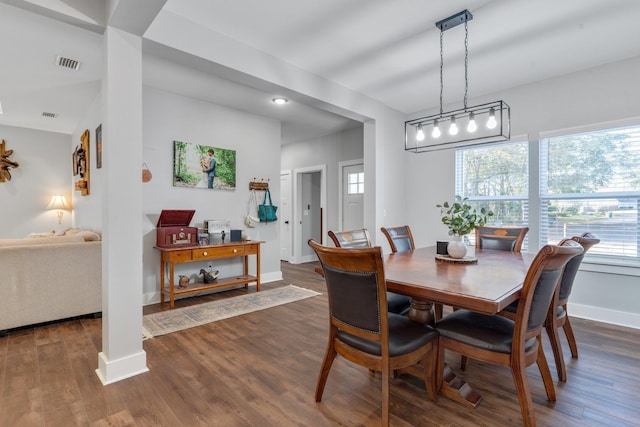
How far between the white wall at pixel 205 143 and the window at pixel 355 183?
1411 millimetres

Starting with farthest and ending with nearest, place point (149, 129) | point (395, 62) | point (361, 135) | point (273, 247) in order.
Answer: point (361, 135)
point (273, 247)
point (149, 129)
point (395, 62)

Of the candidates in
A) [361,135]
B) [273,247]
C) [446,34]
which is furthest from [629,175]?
[273,247]

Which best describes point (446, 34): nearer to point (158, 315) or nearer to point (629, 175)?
point (629, 175)

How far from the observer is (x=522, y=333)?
5.13 ft

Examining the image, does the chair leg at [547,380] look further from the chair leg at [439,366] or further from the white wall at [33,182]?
the white wall at [33,182]

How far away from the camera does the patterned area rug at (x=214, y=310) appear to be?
3088mm

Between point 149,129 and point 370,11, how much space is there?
2885 mm

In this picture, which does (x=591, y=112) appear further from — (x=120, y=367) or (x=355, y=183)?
(x=120, y=367)

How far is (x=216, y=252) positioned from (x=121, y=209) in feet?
6.28

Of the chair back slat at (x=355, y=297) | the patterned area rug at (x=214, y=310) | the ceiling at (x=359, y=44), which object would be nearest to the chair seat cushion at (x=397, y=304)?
the chair back slat at (x=355, y=297)

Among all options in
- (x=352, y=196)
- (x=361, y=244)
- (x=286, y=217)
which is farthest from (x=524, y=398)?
(x=286, y=217)

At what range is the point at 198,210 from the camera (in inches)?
169

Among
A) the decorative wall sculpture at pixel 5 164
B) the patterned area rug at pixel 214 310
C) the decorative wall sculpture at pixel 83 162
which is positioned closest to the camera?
the patterned area rug at pixel 214 310

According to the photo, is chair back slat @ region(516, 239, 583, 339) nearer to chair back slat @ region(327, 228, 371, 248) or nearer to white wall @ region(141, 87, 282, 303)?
chair back slat @ region(327, 228, 371, 248)
